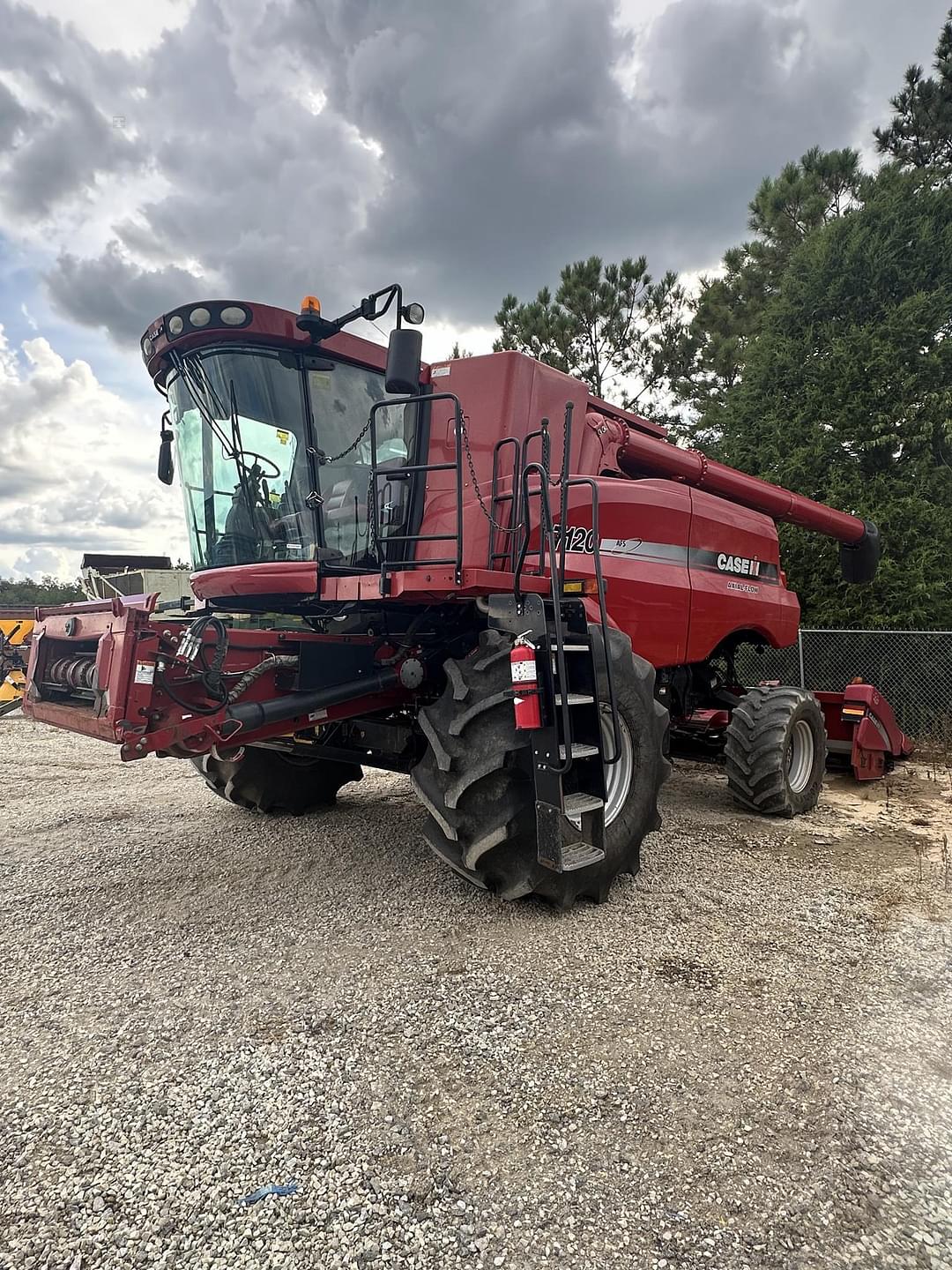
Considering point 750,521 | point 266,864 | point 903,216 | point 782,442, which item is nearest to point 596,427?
point 750,521

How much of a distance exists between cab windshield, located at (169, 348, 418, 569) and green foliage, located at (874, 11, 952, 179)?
13.7m

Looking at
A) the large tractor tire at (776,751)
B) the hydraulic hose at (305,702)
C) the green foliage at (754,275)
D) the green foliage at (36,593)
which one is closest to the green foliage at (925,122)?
the green foliage at (754,275)

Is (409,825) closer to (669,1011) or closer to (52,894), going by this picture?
(52,894)

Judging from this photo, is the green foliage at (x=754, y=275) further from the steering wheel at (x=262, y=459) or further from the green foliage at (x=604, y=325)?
the steering wheel at (x=262, y=459)

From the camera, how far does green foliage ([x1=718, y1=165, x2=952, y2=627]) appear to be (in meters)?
10.5

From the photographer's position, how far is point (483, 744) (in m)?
3.46

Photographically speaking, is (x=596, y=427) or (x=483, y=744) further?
(x=596, y=427)

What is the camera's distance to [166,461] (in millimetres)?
4938

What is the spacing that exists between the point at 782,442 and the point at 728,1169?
1157 centimetres

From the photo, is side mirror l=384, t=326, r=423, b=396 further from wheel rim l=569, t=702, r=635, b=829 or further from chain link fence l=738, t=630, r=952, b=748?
chain link fence l=738, t=630, r=952, b=748

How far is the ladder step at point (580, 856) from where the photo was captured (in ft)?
11.0

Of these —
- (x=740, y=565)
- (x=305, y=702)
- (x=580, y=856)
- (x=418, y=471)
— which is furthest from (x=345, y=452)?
(x=740, y=565)

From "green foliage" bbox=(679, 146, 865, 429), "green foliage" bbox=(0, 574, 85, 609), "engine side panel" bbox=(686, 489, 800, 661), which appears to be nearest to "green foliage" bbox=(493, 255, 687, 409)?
"green foliage" bbox=(679, 146, 865, 429)

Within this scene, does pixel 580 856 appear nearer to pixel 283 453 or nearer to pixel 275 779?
pixel 283 453
